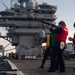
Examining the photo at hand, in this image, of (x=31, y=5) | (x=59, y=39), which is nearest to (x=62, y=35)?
(x=59, y=39)

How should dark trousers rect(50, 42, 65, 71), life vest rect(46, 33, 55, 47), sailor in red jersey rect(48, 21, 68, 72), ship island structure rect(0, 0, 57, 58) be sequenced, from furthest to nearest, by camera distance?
ship island structure rect(0, 0, 57, 58) → life vest rect(46, 33, 55, 47) → dark trousers rect(50, 42, 65, 71) → sailor in red jersey rect(48, 21, 68, 72)

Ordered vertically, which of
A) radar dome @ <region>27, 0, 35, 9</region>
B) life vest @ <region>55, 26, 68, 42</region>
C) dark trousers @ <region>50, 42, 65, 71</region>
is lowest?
dark trousers @ <region>50, 42, 65, 71</region>

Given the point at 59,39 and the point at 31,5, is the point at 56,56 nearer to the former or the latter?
the point at 59,39

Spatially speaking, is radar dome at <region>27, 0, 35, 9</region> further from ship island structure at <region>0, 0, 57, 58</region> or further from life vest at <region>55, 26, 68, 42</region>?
life vest at <region>55, 26, 68, 42</region>

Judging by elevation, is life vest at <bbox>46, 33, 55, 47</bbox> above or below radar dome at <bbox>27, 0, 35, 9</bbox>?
below

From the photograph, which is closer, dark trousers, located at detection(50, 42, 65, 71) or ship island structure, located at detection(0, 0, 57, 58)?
dark trousers, located at detection(50, 42, 65, 71)

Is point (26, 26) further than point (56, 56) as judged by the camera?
Yes

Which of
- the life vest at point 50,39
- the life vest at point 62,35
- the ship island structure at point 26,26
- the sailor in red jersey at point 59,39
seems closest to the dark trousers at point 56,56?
the sailor in red jersey at point 59,39

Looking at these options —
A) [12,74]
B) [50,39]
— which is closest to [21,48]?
[50,39]

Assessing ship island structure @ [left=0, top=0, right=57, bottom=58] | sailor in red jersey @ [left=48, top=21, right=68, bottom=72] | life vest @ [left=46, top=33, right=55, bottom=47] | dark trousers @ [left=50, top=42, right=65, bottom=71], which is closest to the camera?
sailor in red jersey @ [left=48, top=21, right=68, bottom=72]

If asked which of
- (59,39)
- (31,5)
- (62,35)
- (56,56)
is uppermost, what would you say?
(31,5)

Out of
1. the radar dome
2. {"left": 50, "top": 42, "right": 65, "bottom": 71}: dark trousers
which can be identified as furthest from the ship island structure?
{"left": 50, "top": 42, "right": 65, "bottom": 71}: dark trousers

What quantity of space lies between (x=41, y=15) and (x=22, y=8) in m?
4.69

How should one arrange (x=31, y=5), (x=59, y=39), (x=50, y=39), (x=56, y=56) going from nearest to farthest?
(x=59, y=39)
(x=56, y=56)
(x=50, y=39)
(x=31, y=5)
